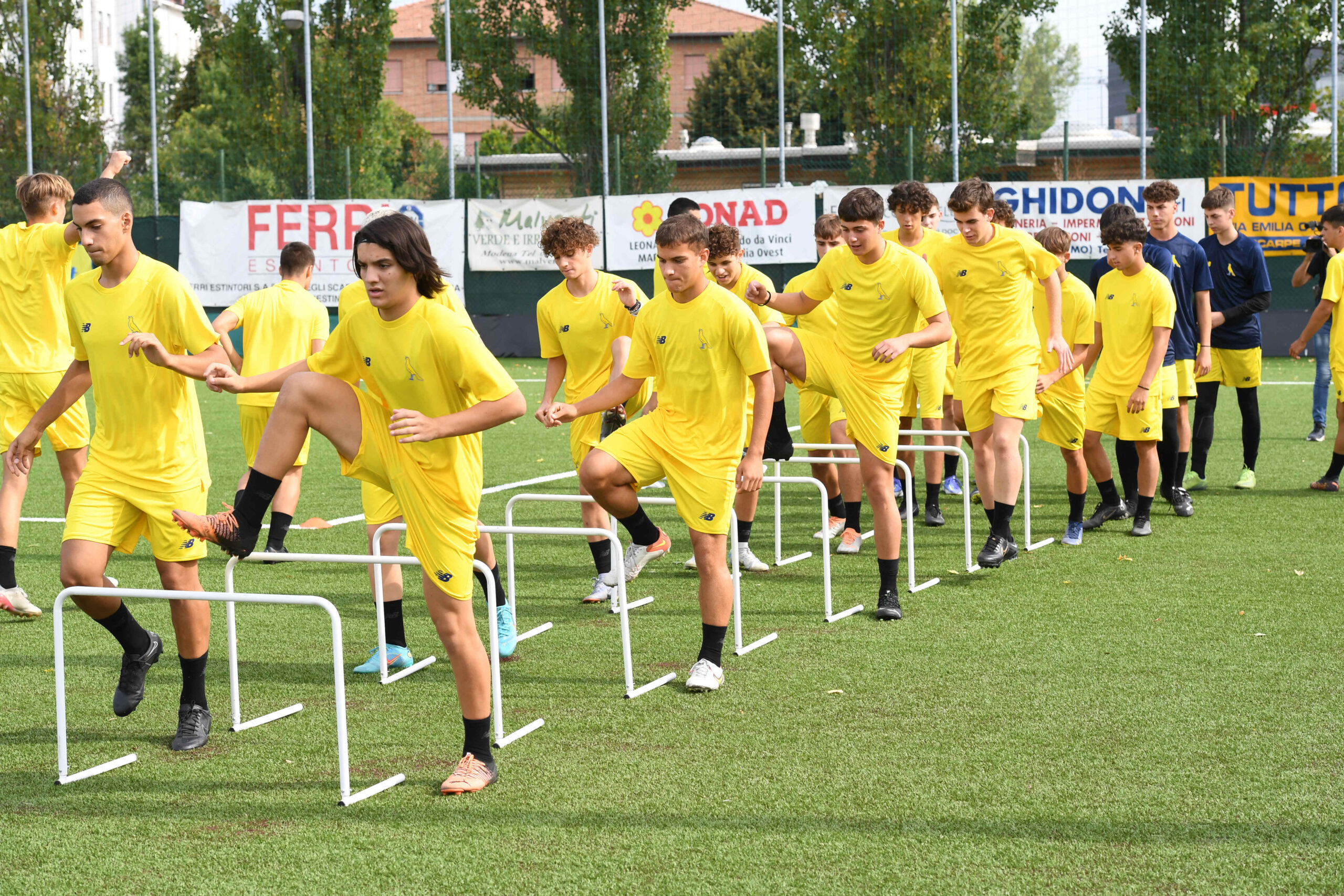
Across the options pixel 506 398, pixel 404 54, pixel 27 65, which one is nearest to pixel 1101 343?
pixel 506 398

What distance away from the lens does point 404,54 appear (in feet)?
166

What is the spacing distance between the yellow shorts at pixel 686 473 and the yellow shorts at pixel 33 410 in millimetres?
3484

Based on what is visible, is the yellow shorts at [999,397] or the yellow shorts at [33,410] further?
the yellow shorts at [999,397]

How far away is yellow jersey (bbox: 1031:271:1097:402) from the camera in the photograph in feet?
30.9

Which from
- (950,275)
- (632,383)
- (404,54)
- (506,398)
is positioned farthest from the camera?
(404,54)

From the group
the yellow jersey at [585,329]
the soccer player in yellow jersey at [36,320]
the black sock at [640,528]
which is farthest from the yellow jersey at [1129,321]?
the soccer player in yellow jersey at [36,320]

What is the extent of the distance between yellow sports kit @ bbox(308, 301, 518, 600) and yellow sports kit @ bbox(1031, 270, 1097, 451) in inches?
209

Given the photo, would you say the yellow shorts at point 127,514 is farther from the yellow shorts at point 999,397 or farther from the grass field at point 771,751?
the yellow shorts at point 999,397

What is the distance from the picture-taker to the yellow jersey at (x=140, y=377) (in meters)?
5.05

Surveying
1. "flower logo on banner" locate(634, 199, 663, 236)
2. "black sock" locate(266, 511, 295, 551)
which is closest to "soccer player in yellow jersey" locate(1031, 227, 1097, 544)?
"black sock" locate(266, 511, 295, 551)

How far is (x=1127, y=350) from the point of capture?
30.8 feet

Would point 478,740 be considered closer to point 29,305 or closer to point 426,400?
point 426,400

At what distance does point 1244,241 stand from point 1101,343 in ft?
7.59

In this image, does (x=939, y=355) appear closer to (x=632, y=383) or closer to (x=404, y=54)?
(x=632, y=383)
